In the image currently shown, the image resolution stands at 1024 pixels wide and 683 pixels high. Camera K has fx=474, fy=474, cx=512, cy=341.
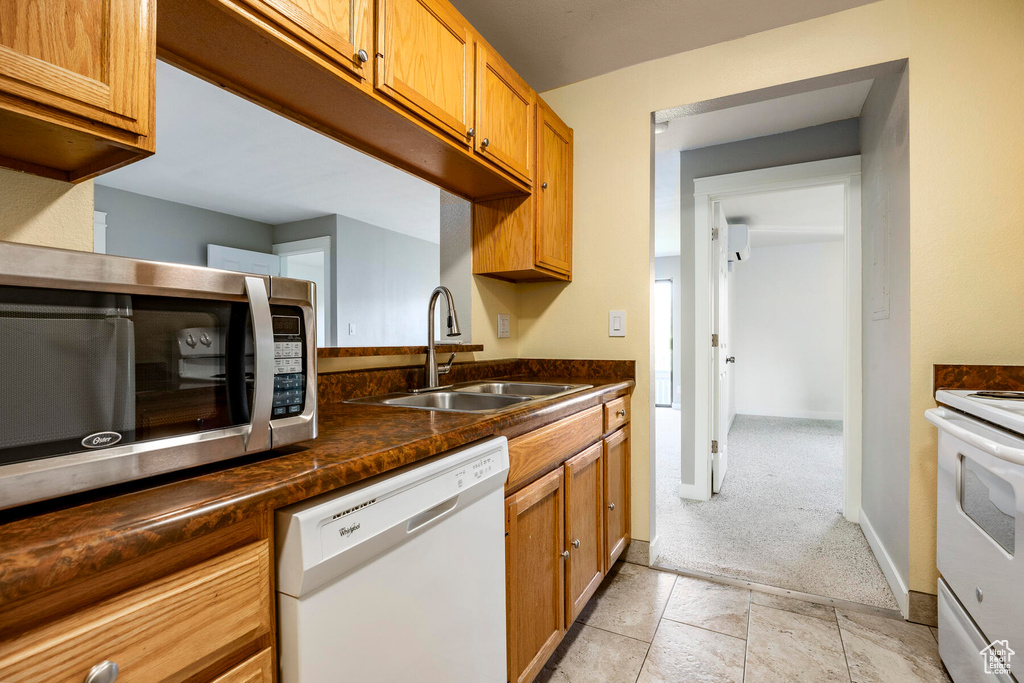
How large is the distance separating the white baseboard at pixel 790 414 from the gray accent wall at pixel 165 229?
22.1 ft

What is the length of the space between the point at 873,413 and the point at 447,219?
7.56 feet

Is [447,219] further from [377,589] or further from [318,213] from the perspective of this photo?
[377,589]

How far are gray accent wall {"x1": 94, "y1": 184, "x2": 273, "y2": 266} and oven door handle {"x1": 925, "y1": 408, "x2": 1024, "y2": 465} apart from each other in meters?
1.89

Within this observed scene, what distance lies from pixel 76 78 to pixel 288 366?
50cm

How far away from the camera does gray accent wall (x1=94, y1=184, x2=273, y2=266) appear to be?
1.06 metres

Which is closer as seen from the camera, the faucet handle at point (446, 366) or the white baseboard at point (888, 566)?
the white baseboard at point (888, 566)

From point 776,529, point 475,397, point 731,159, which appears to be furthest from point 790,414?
point 475,397

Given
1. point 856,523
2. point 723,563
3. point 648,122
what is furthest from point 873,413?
point 648,122

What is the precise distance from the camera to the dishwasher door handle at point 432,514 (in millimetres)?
877

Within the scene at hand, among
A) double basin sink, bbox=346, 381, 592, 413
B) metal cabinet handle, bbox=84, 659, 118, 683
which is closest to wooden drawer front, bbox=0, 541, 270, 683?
metal cabinet handle, bbox=84, 659, 118, 683

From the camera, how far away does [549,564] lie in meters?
1.43

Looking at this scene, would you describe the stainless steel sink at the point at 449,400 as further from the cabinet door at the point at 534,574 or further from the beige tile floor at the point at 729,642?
the beige tile floor at the point at 729,642

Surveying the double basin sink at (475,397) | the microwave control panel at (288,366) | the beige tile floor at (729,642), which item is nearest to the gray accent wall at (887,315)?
the beige tile floor at (729,642)

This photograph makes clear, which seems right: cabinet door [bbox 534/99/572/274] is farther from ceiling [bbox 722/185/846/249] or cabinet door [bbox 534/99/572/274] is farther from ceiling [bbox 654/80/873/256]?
ceiling [bbox 722/185/846/249]
